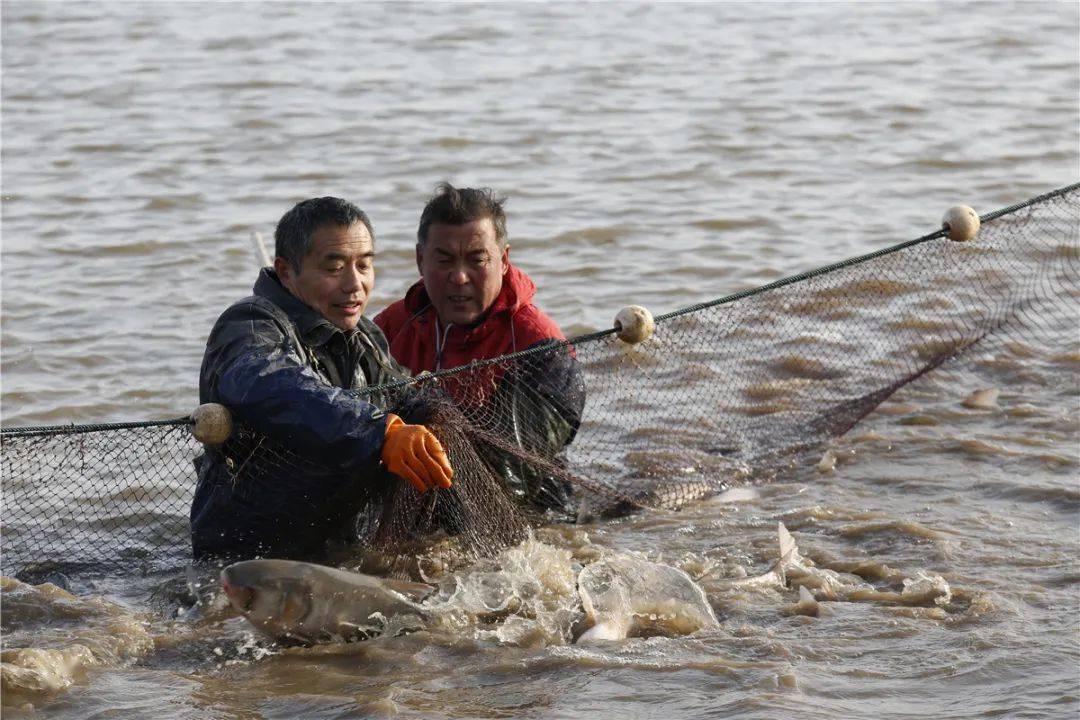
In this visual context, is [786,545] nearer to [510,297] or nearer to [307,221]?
[510,297]

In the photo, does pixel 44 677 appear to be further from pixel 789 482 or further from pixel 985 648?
pixel 789 482

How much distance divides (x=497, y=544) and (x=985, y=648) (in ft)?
5.46

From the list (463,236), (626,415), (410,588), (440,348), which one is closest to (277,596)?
(410,588)

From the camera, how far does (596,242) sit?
1002cm

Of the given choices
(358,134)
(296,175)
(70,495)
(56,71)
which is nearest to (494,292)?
(70,495)

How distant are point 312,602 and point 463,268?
1672 millimetres

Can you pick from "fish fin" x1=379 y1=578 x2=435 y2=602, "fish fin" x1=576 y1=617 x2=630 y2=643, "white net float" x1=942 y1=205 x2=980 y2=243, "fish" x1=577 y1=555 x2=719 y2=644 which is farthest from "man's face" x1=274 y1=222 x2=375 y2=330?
"white net float" x1=942 y1=205 x2=980 y2=243

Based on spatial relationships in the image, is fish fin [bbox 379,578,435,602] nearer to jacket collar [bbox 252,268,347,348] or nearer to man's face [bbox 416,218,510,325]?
jacket collar [bbox 252,268,347,348]

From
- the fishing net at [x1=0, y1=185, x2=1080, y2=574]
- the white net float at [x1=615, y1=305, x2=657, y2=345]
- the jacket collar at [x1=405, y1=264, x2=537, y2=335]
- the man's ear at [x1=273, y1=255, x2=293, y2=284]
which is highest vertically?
the man's ear at [x1=273, y1=255, x2=293, y2=284]

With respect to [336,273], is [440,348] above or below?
below

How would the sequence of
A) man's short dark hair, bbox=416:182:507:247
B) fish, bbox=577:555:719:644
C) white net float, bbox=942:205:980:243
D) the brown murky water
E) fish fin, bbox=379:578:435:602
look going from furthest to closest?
white net float, bbox=942:205:980:243, man's short dark hair, bbox=416:182:507:247, fish fin, bbox=379:578:435:602, fish, bbox=577:555:719:644, the brown murky water

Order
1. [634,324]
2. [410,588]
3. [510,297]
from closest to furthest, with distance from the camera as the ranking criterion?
[410,588] → [634,324] → [510,297]

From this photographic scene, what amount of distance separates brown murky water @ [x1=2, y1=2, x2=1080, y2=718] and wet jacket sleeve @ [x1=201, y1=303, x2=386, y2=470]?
0.64m

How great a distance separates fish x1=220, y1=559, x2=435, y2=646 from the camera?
4.57 meters
